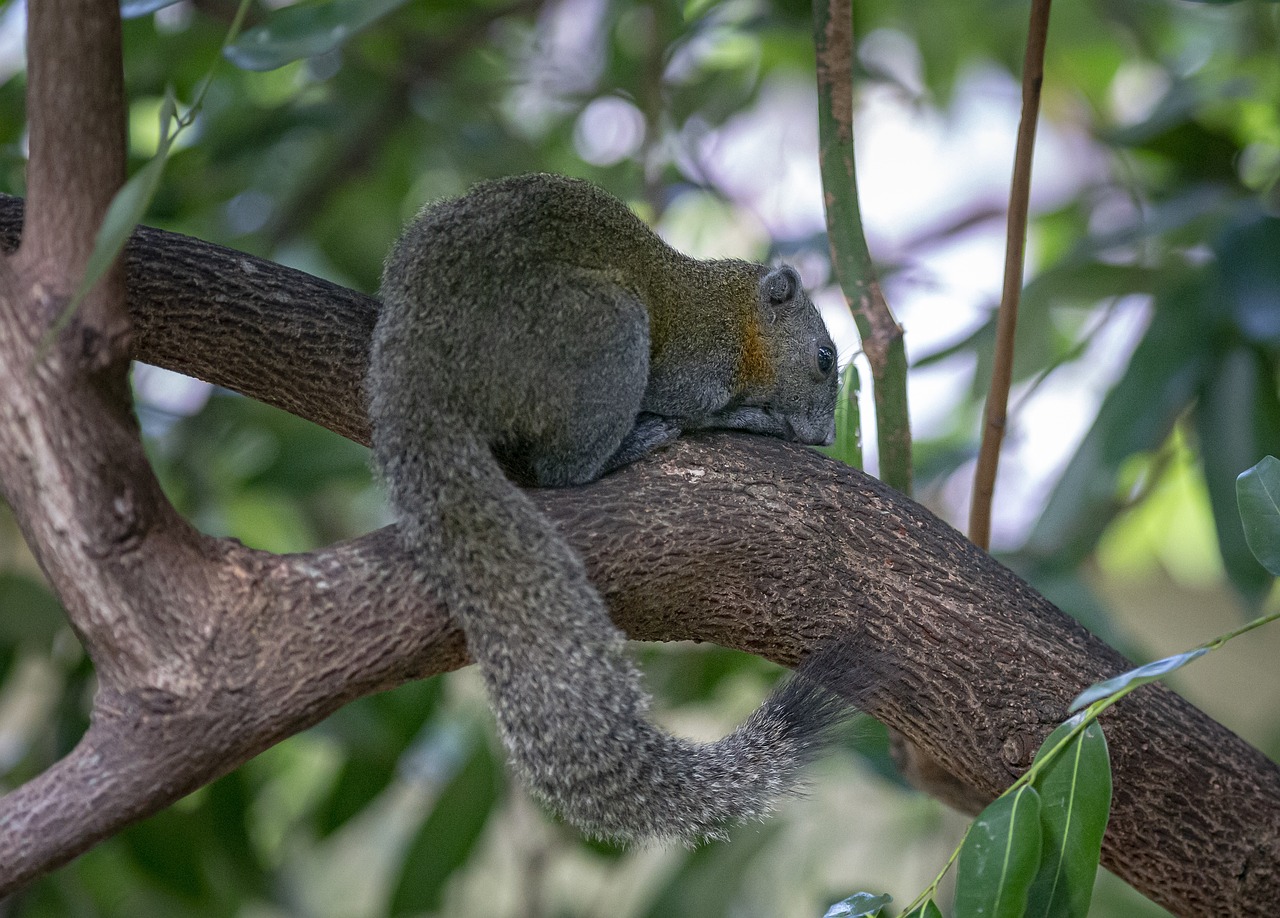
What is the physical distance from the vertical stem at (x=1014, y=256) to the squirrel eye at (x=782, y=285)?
0.71 metres

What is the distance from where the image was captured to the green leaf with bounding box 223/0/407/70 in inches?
87.9

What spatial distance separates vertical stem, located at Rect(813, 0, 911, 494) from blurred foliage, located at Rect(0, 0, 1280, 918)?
66 centimetres

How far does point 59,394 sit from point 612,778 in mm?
1004

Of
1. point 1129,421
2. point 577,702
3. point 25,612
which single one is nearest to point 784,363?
point 1129,421

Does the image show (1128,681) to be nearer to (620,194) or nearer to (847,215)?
(847,215)

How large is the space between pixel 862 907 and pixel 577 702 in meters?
0.55

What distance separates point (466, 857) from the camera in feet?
12.5

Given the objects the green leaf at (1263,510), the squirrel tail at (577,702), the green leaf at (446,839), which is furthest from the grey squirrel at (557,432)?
the green leaf at (446,839)

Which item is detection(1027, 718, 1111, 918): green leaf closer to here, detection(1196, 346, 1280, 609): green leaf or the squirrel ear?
the squirrel ear

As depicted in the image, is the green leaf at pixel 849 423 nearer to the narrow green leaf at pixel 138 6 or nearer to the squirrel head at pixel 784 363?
the squirrel head at pixel 784 363

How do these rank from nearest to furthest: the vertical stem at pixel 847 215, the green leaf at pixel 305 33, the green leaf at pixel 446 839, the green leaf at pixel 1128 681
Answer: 1. the green leaf at pixel 1128 681
2. the green leaf at pixel 305 33
3. the vertical stem at pixel 847 215
4. the green leaf at pixel 446 839

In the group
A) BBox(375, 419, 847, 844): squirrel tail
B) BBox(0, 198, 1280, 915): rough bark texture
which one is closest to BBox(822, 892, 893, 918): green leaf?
BBox(375, 419, 847, 844): squirrel tail

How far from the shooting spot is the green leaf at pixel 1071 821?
5.42 ft

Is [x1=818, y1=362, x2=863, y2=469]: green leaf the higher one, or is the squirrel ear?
the squirrel ear
